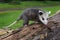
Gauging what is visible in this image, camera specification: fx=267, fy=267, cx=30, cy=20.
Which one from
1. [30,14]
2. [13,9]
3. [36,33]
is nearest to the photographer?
[36,33]

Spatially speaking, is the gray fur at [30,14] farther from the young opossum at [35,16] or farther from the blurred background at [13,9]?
the blurred background at [13,9]

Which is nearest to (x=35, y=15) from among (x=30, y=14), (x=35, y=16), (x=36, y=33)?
(x=35, y=16)

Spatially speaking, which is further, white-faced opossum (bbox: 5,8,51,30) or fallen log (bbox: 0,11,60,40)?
white-faced opossum (bbox: 5,8,51,30)

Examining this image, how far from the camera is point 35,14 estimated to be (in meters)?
11.9

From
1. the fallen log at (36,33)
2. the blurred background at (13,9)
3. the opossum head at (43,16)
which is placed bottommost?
the blurred background at (13,9)

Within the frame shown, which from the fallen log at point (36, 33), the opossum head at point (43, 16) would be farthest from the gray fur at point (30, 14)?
the fallen log at point (36, 33)

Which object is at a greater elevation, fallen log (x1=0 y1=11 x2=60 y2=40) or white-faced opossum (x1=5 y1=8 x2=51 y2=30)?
white-faced opossum (x1=5 y1=8 x2=51 y2=30)

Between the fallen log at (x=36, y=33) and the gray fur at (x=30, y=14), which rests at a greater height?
the gray fur at (x=30, y=14)

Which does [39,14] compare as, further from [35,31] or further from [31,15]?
[35,31]

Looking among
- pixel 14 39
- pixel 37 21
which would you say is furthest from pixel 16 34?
pixel 37 21

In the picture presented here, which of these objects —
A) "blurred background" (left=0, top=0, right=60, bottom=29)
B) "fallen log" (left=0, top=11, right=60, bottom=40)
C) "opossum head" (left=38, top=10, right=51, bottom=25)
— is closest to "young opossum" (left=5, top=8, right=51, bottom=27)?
"opossum head" (left=38, top=10, right=51, bottom=25)

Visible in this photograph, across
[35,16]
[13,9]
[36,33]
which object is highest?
[35,16]

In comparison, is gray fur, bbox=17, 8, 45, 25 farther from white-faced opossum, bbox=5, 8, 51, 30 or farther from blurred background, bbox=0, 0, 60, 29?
blurred background, bbox=0, 0, 60, 29

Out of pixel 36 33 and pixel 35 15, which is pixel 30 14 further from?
pixel 36 33
